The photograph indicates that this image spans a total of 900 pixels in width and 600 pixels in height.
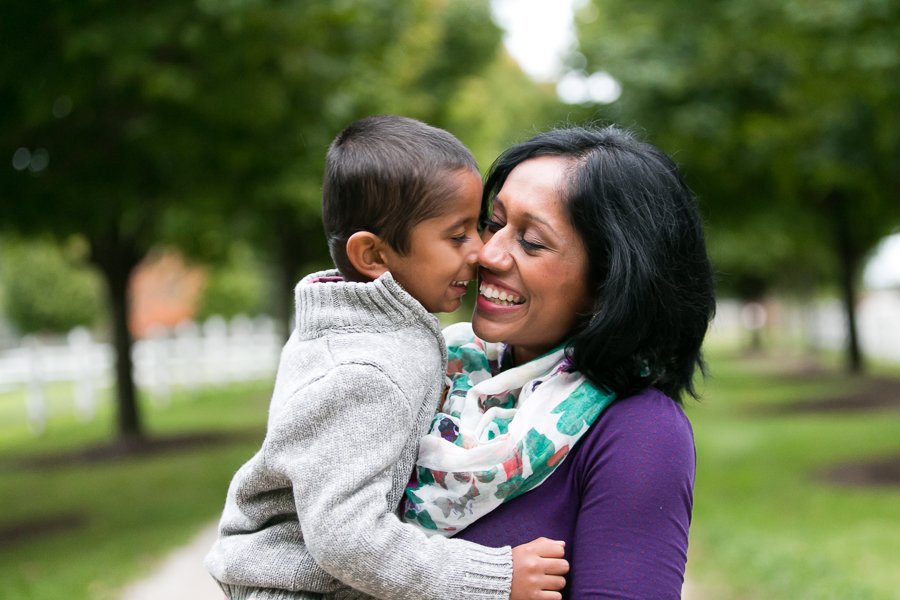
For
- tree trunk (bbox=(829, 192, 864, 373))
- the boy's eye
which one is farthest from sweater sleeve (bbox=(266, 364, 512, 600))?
tree trunk (bbox=(829, 192, 864, 373))

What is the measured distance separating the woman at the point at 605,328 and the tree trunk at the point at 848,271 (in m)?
15.8

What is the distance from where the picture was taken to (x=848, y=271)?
18.7 meters

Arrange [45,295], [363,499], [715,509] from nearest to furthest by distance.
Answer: [363,499] → [715,509] → [45,295]

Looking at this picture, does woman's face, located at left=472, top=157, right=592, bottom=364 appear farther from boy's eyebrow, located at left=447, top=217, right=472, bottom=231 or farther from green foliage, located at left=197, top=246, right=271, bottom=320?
green foliage, located at left=197, top=246, right=271, bottom=320

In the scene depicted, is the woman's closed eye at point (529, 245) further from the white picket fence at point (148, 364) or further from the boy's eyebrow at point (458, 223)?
the white picket fence at point (148, 364)

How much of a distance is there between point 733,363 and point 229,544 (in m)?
29.6

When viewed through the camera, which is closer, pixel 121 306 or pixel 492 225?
pixel 492 225

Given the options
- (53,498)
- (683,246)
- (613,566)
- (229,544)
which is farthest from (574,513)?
(53,498)

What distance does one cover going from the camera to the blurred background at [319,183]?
19.8 ft

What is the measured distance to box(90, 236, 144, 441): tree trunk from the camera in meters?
12.3

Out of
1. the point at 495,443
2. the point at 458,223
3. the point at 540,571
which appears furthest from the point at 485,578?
the point at 458,223

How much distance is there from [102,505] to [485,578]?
832cm

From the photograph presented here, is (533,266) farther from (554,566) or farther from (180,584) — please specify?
(180,584)

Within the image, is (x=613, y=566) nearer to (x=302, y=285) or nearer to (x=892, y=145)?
(x=302, y=285)
